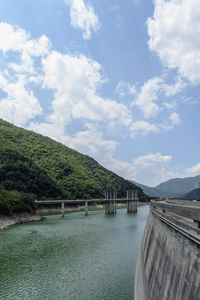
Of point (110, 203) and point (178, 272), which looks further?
point (110, 203)

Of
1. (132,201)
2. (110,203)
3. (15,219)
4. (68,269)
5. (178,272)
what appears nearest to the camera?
(178,272)

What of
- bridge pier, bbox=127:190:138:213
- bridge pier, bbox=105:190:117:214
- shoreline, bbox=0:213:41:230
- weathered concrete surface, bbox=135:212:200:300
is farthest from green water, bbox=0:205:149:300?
bridge pier, bbox=127:190:138:213

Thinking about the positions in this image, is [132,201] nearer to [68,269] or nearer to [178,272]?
[68,269]

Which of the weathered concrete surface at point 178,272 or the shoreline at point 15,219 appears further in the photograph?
the shoreline at point 15,219

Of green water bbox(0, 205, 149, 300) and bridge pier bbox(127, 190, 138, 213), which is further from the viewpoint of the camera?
bridge pier bbox(127, 190, 138, 213)

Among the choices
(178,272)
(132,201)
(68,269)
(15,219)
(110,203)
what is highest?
(178,272)

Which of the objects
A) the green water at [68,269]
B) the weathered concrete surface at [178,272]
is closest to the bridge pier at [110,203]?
the green water at [68,269]

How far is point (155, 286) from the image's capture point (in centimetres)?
1173

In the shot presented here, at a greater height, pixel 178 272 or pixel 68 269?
pixel 178 272

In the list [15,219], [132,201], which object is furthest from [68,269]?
[132,201]

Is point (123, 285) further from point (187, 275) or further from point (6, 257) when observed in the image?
point (6, 257)

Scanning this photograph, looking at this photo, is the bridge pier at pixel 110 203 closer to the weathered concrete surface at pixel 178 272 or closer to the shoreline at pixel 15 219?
the shoreline at pixel 15 219

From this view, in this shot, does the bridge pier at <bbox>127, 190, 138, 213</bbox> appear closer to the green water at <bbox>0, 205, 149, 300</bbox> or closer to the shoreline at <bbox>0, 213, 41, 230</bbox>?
the shoreline at <bbox>0, 213, 41, 230</bbox>

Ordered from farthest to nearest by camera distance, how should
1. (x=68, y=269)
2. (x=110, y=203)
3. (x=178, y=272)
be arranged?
(x=110, y=203), (x=68, y=269), (x=178, y=272)
